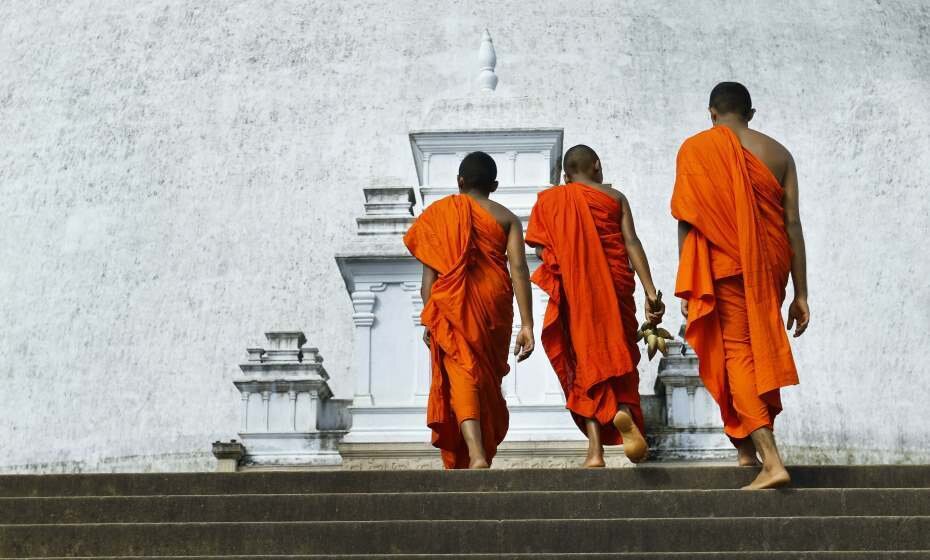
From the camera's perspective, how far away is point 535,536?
612 centimetres

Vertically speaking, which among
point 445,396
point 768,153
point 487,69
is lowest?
point 445,396

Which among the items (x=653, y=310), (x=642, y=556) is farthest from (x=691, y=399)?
(x=642, y=556)

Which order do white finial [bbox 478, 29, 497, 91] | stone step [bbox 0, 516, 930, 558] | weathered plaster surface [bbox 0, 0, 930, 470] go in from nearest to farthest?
stone step [bbox 0, 516, 930, 558], white finial [bbox 478, 29, 497, 91], weathered plaster surface [bbox 0, 0, 930, 470]

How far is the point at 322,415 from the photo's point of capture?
12672mm

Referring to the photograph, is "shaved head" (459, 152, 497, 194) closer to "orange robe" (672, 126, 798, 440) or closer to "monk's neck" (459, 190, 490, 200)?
"monk's neck" (459, 190, 490, 200)

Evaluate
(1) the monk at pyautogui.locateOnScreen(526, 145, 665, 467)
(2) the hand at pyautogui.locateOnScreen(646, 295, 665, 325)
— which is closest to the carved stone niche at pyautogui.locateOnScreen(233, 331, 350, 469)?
(1) the monk at pyautogui.locateOnScreen(526, 145, 665, 467)

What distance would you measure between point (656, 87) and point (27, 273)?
341 inches

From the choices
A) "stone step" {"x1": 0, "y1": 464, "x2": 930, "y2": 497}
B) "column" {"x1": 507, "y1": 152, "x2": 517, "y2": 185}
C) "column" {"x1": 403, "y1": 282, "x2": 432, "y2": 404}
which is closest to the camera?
"stone step" {"x1": 0, "y1": 464, "x2": 930, "y2": 497}

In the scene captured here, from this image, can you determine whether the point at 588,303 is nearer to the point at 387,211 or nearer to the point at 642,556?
the point at 642,556

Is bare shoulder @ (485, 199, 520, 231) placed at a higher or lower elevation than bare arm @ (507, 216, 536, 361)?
higher

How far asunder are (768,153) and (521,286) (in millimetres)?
1488

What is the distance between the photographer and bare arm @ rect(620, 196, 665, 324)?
24.9ft

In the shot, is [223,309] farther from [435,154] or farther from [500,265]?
[500,265]

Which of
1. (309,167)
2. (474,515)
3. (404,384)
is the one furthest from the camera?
(309,167)
